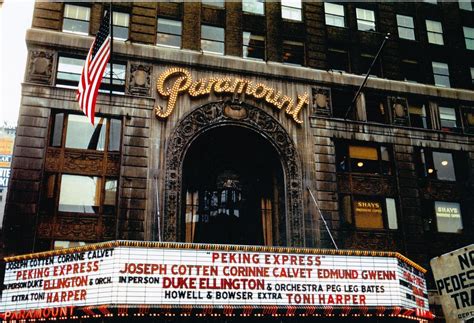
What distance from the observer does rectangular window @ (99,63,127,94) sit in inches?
1035

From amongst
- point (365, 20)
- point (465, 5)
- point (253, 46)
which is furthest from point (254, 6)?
point (465, 5)

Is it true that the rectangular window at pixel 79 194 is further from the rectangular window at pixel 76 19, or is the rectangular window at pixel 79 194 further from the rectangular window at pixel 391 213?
the rectangular window at pixel 391 213

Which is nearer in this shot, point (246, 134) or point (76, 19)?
point (76, 19)

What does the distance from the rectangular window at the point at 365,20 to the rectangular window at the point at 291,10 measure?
14.2ft

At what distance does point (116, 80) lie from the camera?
86.8ft

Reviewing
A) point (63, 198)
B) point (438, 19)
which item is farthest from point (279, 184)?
point (438, 19)

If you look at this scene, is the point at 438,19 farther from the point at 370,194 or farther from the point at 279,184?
the point at 279,184

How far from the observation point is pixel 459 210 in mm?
30500

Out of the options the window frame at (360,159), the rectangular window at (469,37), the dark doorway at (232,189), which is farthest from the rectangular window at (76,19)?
the rectangular window at (469,37)

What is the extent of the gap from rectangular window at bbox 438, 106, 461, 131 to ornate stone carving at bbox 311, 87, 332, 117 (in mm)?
8199

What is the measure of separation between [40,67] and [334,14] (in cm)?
1923

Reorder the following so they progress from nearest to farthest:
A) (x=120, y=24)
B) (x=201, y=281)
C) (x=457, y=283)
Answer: (x=457, y=283) < (x=201, y=281) < (x=120, y=24)

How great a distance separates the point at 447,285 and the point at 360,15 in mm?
29527

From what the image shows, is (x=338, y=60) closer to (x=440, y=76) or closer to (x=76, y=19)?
(x=440, y=76)
